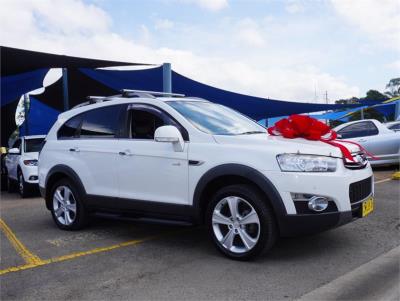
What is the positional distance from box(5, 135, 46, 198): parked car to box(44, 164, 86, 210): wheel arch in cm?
398

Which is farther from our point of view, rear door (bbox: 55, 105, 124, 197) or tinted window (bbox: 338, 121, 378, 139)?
tinted window (bbox: 338, 121, 378, 139)

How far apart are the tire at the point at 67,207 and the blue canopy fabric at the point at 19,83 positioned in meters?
8.28

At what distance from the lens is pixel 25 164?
10.3 meters

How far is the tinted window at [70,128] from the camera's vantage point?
5.99m

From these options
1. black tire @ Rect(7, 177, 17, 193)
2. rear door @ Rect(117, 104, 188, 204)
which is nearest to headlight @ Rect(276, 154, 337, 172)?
rear door @ Rect(117, 104, 188, 204)

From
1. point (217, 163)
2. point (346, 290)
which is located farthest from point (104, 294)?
point (346, 290)

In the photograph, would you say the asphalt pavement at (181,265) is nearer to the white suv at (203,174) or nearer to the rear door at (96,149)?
the white suv at (203,174)

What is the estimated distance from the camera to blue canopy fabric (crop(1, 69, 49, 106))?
43.8 feet

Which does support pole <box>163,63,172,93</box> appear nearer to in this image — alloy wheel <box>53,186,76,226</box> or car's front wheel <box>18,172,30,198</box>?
car's front wheel <box>18,172,30,198</box>

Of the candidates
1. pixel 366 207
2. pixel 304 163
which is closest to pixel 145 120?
pixel 304 163

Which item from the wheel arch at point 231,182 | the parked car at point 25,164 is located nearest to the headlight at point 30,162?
the parked car at point 25,164

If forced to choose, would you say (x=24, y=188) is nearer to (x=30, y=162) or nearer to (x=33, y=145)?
(x=30, y=162)

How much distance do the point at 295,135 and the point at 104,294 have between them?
2.40 metres

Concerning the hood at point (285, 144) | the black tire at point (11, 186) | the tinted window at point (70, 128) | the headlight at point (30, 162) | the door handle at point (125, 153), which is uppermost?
the tinted window at point (70, 128)
